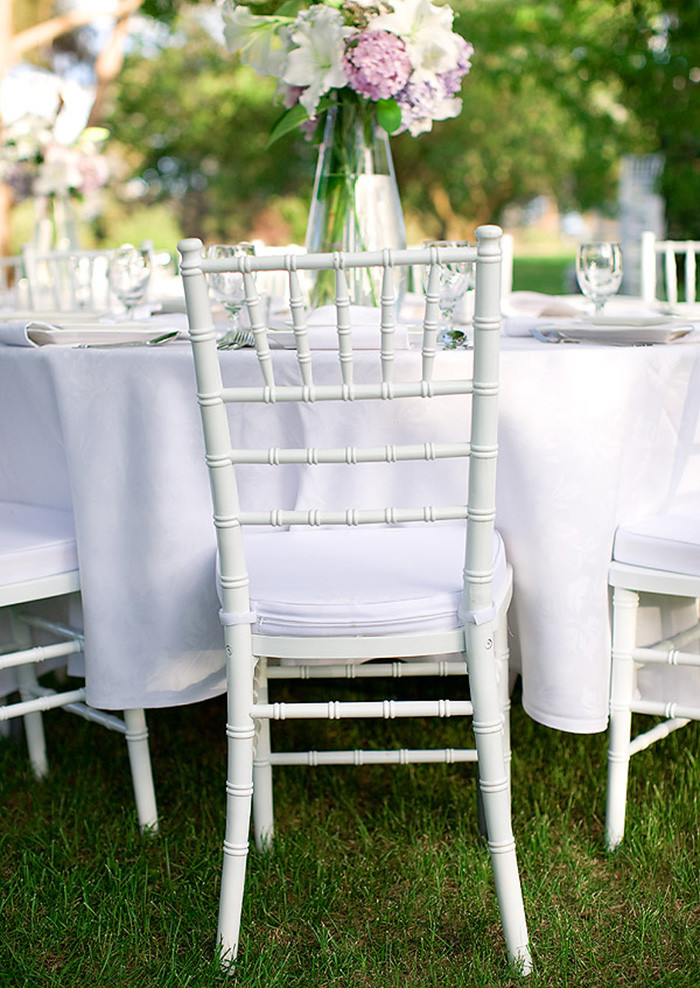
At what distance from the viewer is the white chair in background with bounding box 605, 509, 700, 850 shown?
1701mm

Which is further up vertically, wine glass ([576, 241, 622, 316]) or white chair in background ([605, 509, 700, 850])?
wine glass ([576, 241, 622, 316])

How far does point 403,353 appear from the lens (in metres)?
1.64

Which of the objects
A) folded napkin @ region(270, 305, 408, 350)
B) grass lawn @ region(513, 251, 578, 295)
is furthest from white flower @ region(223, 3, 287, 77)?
grass lawn @ region(513, 251, 578, 295)

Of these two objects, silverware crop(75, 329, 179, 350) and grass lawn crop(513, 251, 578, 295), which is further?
grass lawn crop(513, 251, 578, 295)

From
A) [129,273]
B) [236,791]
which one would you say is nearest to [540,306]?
[129,273]

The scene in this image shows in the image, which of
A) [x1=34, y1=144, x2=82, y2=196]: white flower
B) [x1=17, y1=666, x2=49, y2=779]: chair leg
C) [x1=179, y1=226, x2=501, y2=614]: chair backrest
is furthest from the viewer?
[x1=34, y1=144, x2=82, y2=196]: white flower

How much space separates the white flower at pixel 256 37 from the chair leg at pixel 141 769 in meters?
1.31

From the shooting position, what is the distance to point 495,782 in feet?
4.93

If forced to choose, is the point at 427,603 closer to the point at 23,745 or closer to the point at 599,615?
the point at 599,615

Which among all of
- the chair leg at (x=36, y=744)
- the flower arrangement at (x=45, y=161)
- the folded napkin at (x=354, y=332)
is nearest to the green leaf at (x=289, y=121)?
the folded napkin at (x=354, y=332)

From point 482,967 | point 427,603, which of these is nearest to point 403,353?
point 427,603

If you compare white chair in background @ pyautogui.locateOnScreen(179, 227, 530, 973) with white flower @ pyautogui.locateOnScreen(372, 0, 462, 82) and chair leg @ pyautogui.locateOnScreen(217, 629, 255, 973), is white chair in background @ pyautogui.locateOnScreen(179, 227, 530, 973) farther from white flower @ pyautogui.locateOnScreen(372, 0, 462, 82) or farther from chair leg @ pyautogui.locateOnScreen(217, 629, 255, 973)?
white flower @ pyautogui.locateOnScreen(372, 0, 462, 82)

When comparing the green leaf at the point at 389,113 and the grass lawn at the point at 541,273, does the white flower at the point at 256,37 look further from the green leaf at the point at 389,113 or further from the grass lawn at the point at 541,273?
the grass lawn at the point at 541,273

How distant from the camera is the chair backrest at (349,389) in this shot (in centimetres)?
132
